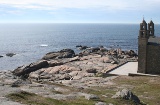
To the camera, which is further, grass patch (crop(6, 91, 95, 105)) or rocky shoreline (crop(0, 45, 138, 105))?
rocky shoreline (crop(0, 45, 138, 105))

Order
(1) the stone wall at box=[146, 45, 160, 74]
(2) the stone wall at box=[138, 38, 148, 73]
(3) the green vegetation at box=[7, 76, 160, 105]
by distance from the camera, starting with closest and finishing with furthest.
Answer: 1. (3) the green vegetation at box=[7, 76, 160, 105]
2. (1) the stone wall at box=[146, 45, 160, 74]
3. (2) the stone wall at box=[138, 38, 148, 73]

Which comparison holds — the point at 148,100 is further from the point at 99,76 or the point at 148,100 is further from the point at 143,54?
the point at 143,54

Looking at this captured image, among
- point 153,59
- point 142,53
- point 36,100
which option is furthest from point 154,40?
point 36,100

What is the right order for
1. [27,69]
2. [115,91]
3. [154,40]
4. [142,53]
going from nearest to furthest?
Answer: [115,91] → [142,53] → [154,40] → [27,69]

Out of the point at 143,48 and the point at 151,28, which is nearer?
the point at 143,48

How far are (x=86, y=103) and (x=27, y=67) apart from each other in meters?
42.7

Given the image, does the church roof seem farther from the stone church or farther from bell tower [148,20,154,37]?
bell tower [148,20,154,37]

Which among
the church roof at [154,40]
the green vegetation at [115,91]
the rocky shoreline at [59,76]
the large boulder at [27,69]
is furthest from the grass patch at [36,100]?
the large boulder at [27,69]

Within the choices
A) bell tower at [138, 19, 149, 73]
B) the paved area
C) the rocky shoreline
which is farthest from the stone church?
the rocky shoreline

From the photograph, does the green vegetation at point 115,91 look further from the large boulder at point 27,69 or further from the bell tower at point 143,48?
the large boulder at point 27,69

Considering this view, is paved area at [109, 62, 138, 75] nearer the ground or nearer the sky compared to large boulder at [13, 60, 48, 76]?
nearer the sky

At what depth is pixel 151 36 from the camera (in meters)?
56.4

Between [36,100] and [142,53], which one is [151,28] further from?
[36,100]

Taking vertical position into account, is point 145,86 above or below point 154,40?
below
